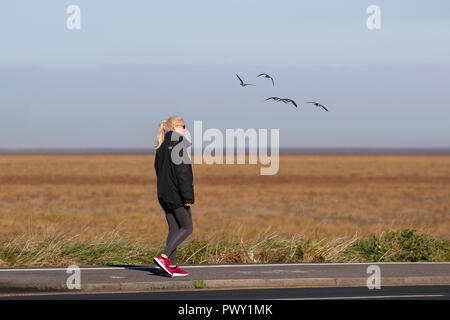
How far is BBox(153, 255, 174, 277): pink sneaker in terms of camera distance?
11805 millimetres

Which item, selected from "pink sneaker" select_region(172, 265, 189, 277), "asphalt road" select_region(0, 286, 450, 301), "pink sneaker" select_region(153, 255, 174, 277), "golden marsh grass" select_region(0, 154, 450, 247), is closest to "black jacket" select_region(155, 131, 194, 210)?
"pink sneaker" select_region(153, 255, 174, 277)

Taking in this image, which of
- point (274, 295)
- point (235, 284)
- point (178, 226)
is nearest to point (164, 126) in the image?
point (178, 226)

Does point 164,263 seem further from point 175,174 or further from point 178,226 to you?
point 175,174

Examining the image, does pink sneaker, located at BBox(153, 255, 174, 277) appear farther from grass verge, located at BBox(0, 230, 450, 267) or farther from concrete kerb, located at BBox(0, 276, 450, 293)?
grass verge, located at BBox(0, 230, 450, 267)

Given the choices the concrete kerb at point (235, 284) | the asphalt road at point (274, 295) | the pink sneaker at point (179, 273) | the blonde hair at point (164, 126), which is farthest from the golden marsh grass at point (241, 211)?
the blonde hair at point (164, 126)

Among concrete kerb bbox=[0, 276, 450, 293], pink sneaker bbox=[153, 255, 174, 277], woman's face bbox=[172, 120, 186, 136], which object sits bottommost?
concrete kerb bbox=[0, 276, 450, 293]

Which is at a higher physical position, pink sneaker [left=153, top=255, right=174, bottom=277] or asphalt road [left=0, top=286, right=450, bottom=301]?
pink sneaker [left=153, top=255, right=174, bottom=277]

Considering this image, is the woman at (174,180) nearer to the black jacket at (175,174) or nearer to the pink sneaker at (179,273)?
the black jacket at (175,174)

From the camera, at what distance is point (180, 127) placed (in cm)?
1170

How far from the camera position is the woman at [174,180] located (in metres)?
11.6

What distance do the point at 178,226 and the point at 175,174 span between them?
784 mm

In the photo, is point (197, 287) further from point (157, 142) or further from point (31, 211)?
point (31, 211)

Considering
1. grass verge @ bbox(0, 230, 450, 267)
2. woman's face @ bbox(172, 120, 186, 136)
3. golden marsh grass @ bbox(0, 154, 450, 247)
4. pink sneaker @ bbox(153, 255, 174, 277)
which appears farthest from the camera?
golden marsh grass @ bbox(0, 154, 450, 247)

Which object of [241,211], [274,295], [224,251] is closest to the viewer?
[274,295]
